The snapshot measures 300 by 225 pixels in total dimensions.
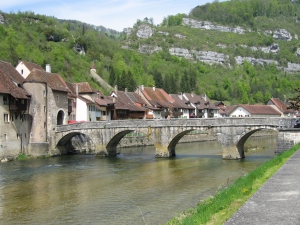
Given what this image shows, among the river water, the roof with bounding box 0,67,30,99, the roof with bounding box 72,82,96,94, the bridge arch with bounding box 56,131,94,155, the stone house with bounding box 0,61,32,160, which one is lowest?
the river water

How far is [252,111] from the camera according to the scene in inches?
4754

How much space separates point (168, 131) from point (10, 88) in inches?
767

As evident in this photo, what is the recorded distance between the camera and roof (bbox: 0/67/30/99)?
48.2 m

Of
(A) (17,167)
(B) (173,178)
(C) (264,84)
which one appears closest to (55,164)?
(A) (17,167)

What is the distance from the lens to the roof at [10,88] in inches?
1897

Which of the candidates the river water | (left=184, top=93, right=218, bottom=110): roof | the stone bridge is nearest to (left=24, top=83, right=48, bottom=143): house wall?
the stone bridge

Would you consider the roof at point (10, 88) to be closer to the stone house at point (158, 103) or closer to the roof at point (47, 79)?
the roof at point (47, 79)

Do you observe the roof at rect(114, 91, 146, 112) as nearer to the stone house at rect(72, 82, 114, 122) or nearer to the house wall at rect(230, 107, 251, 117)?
the stone house at rect(72, 82, 114, 122)

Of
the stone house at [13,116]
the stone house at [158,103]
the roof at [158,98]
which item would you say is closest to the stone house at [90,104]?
the stone house at [13,116]

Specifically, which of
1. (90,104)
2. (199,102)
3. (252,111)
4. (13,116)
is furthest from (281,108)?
(13,116)

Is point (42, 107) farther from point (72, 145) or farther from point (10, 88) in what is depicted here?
point (72, 145)

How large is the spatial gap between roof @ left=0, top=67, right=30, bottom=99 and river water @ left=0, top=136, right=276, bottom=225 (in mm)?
7951

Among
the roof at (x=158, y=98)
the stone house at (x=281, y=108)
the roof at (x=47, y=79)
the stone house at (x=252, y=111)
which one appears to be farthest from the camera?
the stone house at (x=281, y=108)

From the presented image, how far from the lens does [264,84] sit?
19775cm
